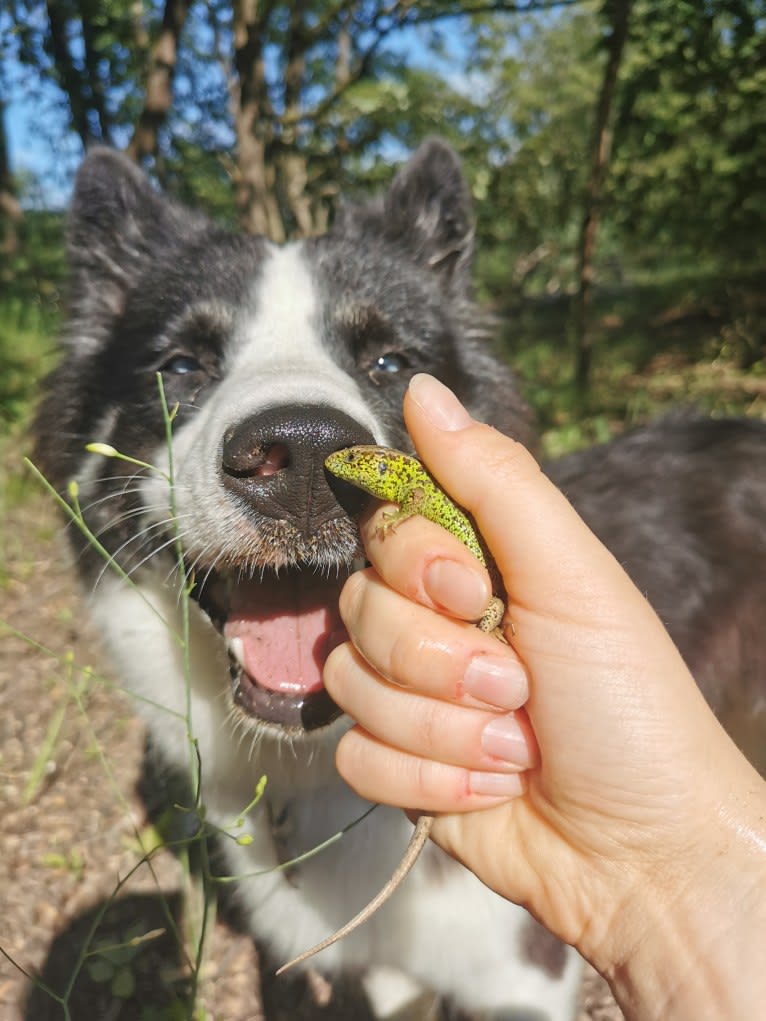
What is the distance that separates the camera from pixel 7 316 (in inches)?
292

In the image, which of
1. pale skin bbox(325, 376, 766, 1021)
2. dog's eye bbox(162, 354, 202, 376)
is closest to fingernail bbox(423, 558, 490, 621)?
pale skin bbox(325, 376, 766, 1021)

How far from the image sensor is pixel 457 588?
1.45m

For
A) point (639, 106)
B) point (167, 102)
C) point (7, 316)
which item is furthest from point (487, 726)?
point (639, 106)

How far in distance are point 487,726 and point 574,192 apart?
44.4 feet

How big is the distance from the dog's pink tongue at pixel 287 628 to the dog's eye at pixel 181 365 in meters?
0.81

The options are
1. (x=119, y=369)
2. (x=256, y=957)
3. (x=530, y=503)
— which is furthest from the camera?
(x=256, y=957)

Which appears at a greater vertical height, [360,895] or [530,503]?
[530,503]

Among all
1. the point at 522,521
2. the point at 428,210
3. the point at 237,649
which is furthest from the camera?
the point at 428,210

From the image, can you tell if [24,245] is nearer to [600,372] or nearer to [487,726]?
[600,372]

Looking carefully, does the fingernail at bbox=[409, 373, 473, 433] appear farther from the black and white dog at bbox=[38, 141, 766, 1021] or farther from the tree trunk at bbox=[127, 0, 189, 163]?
the tree trunk at bbox=[127, 0, 189, 163]

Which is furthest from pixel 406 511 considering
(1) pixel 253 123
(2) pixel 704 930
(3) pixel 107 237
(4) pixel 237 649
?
(1) pixel 253 123

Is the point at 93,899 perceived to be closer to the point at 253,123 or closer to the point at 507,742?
the point at 507,742

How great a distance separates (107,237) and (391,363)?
4.32 ft

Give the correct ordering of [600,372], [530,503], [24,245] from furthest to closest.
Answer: [24,245]
[600,372]
[530,503]
